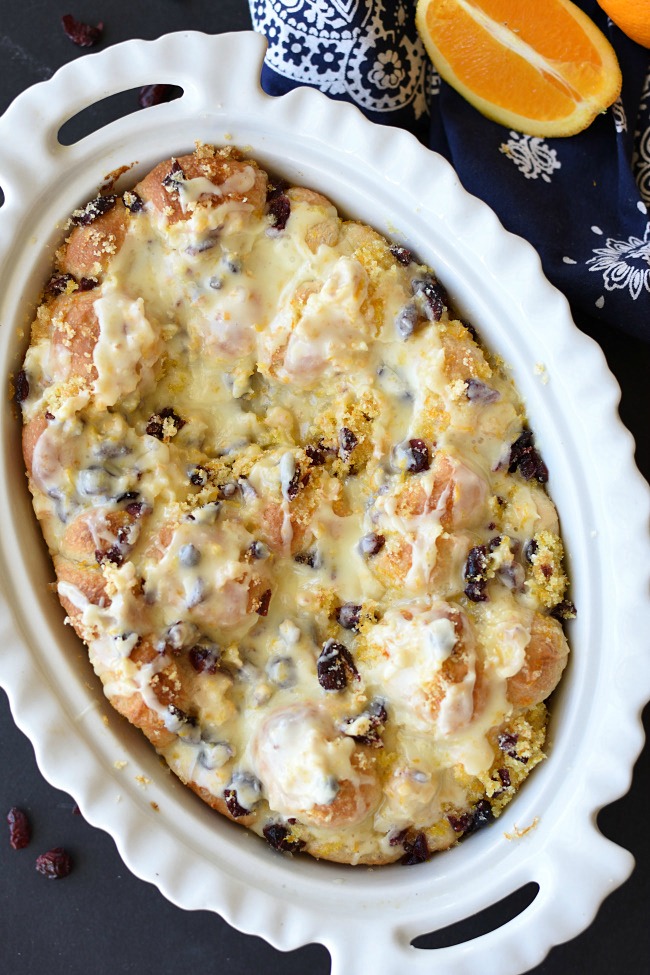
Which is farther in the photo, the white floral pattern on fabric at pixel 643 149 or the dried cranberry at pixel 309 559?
the white floral pattern on fabric at pixel 643 149

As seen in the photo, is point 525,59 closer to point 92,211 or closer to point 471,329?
point 471,329

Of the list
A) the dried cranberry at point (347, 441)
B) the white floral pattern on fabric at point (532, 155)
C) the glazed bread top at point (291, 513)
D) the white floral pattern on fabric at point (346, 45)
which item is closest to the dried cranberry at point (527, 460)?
the glazed bread top at point (291, 513)

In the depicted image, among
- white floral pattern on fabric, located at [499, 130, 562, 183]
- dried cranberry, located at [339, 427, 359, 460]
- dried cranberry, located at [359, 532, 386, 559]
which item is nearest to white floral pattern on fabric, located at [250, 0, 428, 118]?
white floral pattern on fabric, located at [499, 130, 562, 183]

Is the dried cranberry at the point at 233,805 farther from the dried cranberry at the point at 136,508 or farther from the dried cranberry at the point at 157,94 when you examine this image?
the dried cranberry at the point at 157,94

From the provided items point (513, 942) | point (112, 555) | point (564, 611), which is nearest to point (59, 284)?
point (112, 555)

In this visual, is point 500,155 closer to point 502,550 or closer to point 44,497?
point 502,550

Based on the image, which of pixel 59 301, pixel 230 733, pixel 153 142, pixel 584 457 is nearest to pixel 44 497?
pixel 59 301
